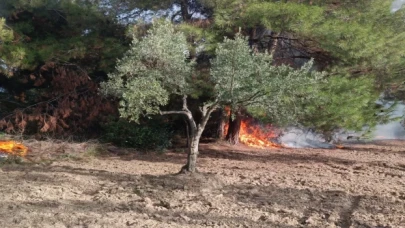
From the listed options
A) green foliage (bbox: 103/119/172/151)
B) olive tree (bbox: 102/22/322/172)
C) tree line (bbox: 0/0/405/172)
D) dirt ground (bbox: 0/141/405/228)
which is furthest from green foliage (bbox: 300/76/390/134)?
green foliage (bbox: 103/119/172/151)

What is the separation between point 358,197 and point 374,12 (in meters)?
5.53

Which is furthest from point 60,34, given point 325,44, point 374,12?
point 374,12

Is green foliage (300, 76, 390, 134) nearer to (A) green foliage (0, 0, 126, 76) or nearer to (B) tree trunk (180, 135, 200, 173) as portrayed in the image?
(B) tree trunk (180, 135, 200, 173)

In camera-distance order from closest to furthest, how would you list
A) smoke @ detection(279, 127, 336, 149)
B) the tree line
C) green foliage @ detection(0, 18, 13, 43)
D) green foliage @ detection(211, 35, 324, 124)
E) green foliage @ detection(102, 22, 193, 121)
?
green foliage @ detection(211, 35, 324, 124), green foliage @ detection(102, 22, 193, 121), the tree line, green foliage @ detection(0, 18, 13, 43), smoke @ detection(279, 127, 336, 149)

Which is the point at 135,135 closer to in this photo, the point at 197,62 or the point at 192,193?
the point at 197,62

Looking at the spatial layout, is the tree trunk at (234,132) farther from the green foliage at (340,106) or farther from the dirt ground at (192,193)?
the green foliage at (340,106)

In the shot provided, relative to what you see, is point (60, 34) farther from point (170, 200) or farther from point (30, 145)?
point (170, 200)

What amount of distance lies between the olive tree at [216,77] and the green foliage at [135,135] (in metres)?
4.53

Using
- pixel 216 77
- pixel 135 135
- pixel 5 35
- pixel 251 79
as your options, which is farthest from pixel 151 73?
pixel 135 135

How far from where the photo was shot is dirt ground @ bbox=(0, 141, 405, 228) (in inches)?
197

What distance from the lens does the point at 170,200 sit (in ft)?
19.0

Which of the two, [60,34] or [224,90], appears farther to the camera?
[60,34]

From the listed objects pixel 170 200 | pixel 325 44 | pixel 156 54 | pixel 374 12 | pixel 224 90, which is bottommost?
pixel 170 200

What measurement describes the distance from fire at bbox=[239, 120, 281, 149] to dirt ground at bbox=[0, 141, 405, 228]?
3.76 m
